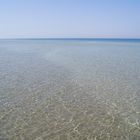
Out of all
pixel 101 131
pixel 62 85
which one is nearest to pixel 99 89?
pixel 62 85

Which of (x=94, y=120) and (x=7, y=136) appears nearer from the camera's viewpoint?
(x=7, y=136)

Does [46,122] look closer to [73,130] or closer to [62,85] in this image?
[73,130]

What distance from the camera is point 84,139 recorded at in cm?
518

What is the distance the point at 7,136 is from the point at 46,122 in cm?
132

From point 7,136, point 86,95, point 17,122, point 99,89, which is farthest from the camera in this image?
point 99,89

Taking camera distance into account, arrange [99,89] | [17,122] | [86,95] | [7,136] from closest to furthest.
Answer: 1. [7,136]
2. [17,122]
3. [86,95]
4. [99,89]

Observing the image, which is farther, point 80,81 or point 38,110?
point 80,81

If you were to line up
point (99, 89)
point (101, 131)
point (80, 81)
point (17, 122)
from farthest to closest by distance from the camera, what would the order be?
point (80, 81), point (99, 89), point (17, 122), point (101, 131)

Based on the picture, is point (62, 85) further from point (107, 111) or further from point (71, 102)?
point (107, 111)

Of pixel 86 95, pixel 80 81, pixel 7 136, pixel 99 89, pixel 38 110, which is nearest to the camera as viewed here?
pixel 7 136

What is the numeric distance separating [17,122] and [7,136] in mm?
805

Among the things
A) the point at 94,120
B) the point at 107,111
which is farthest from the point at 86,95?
the point at 94,120

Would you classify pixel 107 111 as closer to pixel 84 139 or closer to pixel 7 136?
pixel 84 139

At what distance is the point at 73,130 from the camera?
5.59m
